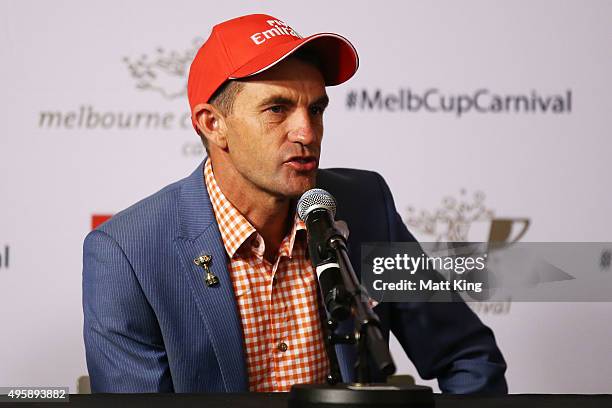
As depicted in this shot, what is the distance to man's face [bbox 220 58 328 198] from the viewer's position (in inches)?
74.9

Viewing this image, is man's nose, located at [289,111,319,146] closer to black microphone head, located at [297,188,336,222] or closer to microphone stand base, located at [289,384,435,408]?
black microphone head, located at [297,188,336,222]

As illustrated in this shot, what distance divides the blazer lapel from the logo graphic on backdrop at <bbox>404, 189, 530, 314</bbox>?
3.26 feet

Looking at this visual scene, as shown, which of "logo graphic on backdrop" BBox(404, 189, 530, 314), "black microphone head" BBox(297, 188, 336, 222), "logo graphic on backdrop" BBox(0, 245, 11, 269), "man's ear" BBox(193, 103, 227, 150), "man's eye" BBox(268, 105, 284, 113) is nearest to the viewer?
"black microphone head" BBox(297, 188, 336, 222)

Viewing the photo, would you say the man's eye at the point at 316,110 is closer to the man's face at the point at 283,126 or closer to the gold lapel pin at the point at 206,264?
the man's face at the point at 283,126

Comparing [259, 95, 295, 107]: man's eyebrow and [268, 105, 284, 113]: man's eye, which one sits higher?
[259, 95, 295, 107]: man's eyebrow

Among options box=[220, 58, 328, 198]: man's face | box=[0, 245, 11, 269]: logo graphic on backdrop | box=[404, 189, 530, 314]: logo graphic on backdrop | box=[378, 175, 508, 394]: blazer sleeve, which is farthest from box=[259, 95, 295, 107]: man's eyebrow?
box=[0, 245, 11, 269]: logo graphic on backdrop

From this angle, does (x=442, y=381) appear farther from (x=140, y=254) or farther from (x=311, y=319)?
(x=140, y=254)

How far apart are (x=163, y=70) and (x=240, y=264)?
0.98 metres

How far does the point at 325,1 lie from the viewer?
284 centimetres

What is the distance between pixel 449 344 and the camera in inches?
82.4

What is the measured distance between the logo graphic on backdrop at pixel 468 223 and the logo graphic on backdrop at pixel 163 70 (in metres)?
0.81

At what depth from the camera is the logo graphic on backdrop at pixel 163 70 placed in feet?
9.00

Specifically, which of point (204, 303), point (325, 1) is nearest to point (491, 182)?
point (325, 1)

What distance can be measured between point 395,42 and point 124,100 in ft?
2.82
